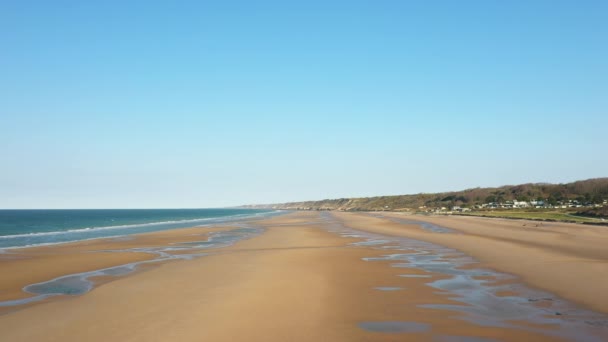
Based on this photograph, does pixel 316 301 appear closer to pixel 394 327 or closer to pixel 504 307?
pixel 394 327

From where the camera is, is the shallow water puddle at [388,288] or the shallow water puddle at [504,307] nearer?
the shallow water puddle at [504,307]

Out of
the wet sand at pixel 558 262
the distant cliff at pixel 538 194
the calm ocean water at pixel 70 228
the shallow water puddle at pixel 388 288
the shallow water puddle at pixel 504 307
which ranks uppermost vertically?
the distant cliff at pixel 538 194

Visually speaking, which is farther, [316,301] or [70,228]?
[70,228]

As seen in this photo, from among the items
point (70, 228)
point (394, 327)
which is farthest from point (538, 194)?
point (394, 327)

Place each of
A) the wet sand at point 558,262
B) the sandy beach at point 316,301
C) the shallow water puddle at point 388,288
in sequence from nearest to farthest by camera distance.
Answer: the sandy beach at point 316,301 < the wet sand at point 558,262 < the shallow water puddle at point 388,288

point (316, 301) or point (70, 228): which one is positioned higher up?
point (70, 228)

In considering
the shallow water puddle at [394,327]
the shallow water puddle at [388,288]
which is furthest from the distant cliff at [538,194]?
the shallow water puddle at [394,327]

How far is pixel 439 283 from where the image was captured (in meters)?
14.2

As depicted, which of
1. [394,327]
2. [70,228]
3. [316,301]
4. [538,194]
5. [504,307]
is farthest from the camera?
[538,194]

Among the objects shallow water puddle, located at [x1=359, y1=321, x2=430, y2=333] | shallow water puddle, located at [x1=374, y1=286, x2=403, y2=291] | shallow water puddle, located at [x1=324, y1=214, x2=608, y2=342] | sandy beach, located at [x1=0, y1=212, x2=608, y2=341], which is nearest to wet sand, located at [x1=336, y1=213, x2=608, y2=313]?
sandy beach, located at [x1=0, y1=212, x2=608, y2=341]

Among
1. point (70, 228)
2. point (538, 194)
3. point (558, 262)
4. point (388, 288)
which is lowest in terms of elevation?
point (558, 262)

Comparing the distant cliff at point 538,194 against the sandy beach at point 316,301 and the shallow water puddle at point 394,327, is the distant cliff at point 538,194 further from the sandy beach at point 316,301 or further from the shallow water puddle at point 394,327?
the shallow water puddle at point 394,327

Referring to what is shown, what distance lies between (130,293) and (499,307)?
10.4 metres

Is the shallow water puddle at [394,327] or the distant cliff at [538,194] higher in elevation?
the distant cliff at [538,194]
